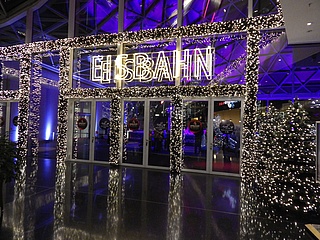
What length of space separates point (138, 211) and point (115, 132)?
4.65 meters

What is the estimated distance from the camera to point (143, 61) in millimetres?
8320

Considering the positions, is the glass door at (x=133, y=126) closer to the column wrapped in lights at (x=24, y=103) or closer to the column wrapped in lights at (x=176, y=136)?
the column wrapped in lights at (x=176, y=136)

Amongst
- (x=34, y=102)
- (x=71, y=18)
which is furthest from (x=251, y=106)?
(x=34, y=102)

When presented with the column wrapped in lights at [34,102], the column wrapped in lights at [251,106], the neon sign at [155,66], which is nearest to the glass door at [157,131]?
the neon sign at [155,66]

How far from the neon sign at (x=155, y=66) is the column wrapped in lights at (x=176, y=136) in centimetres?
91

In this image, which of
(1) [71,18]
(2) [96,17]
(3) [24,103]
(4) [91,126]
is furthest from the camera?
(3) [24,103]

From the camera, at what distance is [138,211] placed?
14.1 feet

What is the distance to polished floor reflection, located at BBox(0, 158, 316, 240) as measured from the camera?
346cm

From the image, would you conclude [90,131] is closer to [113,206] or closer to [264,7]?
[113,206]

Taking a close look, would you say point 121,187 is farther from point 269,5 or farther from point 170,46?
point 269,5

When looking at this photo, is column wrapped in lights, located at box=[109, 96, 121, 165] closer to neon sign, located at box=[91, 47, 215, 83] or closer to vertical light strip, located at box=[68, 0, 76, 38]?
neon sign, located at box=[91, 47, 215, 83]

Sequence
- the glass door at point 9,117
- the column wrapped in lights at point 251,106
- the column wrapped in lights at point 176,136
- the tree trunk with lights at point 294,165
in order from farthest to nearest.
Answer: the glass door at point 9,117, the column wrapped in lights at point 176,136, the column wrapped in lights at point 251,106, the tree trunk with lights at point 294,165

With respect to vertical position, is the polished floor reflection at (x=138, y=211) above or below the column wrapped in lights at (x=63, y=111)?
below

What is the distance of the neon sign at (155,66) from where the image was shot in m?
7.66
